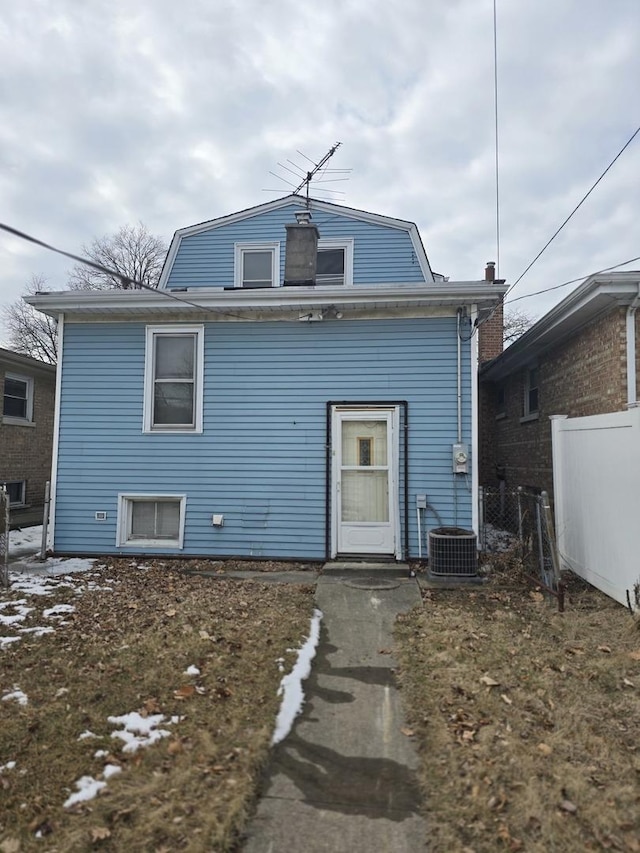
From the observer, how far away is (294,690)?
12.3ft

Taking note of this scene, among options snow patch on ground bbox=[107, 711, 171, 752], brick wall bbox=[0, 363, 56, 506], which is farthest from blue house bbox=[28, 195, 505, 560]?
brick wall bbox=[0, 363, 56, 506]

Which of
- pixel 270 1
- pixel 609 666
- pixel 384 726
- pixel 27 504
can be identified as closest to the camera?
pixel 384 726

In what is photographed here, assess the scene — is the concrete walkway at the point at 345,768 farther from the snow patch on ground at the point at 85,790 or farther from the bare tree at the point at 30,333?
the bare tree at the point at 30,333

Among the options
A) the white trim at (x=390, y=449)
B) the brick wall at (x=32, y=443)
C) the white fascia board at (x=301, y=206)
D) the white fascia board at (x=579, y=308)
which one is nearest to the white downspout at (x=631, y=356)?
the white fascia board at (x=579, y=308)

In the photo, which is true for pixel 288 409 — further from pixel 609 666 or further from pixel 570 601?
pixel 609 666

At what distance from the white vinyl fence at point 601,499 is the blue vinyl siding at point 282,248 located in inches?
192

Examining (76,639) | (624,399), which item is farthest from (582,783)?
(624,399)

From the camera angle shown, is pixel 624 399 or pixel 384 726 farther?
pixel 624 399

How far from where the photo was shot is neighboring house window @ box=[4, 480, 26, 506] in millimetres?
12031

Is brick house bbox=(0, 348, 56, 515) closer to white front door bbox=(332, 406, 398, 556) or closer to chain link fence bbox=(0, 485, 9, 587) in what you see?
chain link fence bbox=(0, 485, 9, 587)

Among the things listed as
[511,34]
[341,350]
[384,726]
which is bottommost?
[384,726]

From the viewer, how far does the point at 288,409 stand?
7.85 m

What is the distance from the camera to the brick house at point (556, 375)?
6.92 meters

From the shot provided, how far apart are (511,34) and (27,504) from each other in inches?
535
